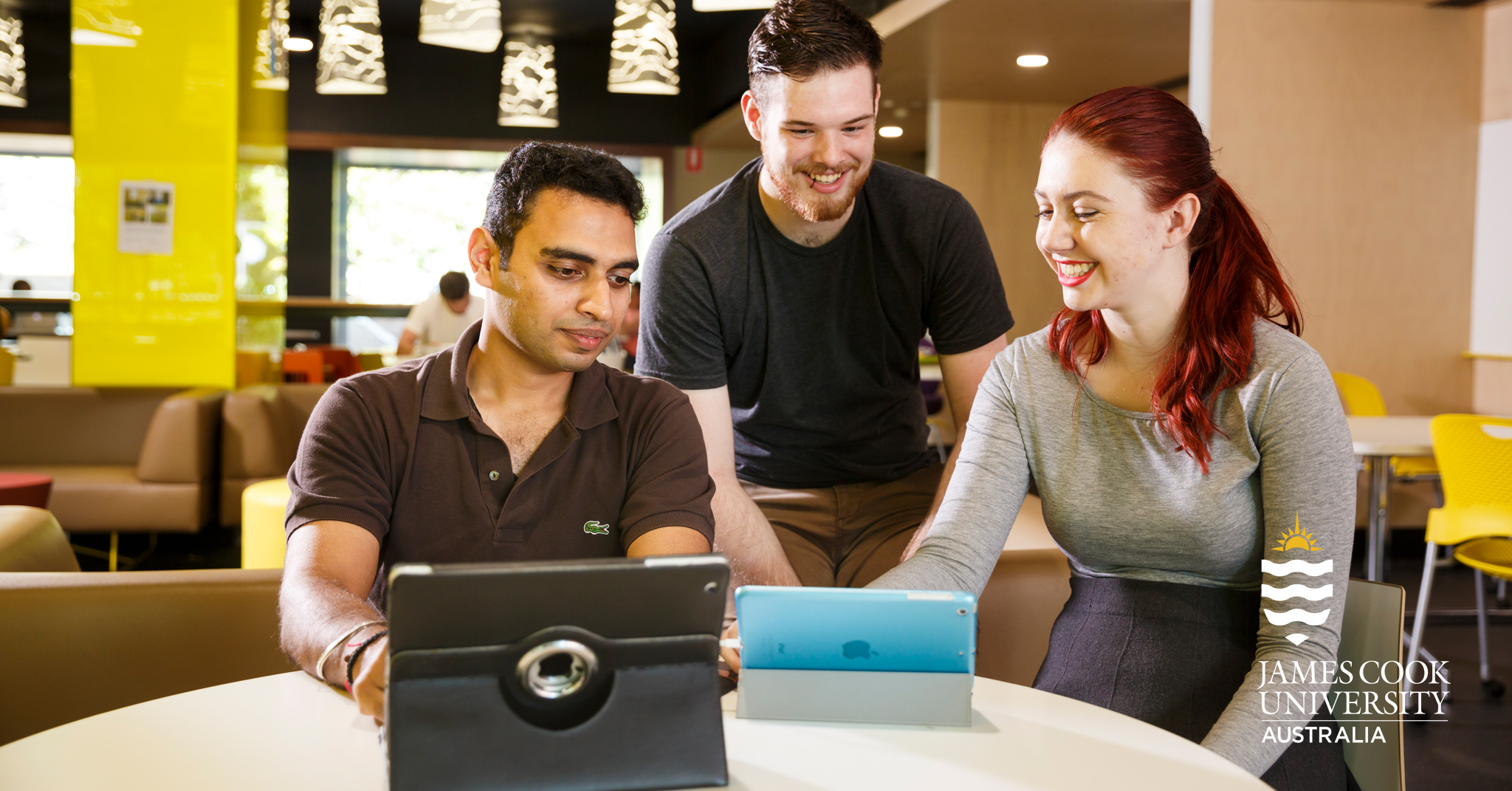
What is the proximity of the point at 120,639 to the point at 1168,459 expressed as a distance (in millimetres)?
1699

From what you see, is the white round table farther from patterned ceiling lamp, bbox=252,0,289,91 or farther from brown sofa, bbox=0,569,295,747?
patterned ceiling lamp, bbox=252,0,289,91

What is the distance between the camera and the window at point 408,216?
11.4 meters

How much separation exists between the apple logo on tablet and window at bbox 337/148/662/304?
401 inches

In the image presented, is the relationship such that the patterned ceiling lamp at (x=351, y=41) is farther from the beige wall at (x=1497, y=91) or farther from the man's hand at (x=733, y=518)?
the beige wall at (x=1497, y=91)

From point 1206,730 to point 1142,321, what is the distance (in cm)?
58

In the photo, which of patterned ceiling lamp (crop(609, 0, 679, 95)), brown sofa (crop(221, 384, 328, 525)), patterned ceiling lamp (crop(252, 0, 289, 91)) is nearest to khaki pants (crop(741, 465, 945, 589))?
patterned ceiling lamp (crop(609, 0, 679, 95))

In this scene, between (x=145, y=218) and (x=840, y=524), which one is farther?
(x=145, y=218)

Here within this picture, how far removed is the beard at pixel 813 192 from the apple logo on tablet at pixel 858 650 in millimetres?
1113

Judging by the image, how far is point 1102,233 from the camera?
5.04ft

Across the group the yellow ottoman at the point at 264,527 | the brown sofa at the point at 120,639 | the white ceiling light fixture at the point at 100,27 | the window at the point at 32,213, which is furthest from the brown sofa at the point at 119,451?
the window at the point at 32,213

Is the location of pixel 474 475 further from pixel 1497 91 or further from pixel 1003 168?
pixel 1003 168

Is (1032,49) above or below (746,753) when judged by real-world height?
above

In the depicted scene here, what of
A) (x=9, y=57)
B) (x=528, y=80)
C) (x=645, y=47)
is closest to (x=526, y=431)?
(x=645, y=47)

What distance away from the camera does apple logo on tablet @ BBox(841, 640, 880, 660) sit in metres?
1.11
